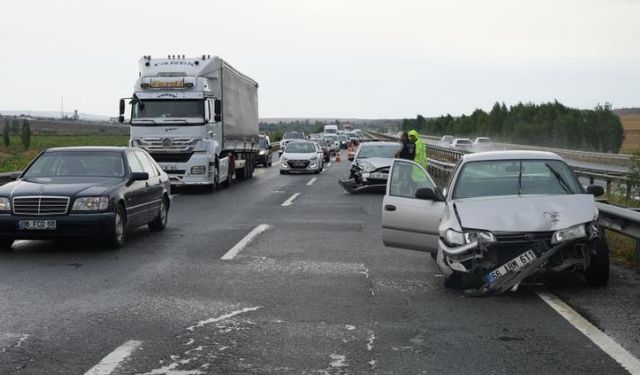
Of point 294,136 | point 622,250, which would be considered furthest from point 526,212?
point 294,136

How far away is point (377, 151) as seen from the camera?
2381cm

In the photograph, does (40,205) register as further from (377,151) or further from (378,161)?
(377,151)

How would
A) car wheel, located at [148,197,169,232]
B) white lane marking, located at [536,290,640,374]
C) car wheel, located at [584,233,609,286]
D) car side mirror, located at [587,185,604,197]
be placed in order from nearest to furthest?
white lane marking, located at [536,290,640,374], car wheel, located at [584,233,609,286], car side mirror, located at [587,185,604,197], car wheel, located at [148,197,169,232]

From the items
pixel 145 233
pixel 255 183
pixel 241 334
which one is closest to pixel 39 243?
pixel 145 233

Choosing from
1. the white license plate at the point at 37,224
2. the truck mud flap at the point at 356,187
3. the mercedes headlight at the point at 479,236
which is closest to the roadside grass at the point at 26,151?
the truck mud flap at the point at 356,187

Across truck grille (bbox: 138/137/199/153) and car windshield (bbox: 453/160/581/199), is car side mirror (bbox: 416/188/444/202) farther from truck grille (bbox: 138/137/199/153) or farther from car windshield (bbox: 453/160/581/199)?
truck grille (bbox: 138/137/199/153)

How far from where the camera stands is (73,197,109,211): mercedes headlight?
1071cm

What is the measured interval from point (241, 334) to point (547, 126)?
8616 centimetres

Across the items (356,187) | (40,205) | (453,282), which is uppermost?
(40,205)

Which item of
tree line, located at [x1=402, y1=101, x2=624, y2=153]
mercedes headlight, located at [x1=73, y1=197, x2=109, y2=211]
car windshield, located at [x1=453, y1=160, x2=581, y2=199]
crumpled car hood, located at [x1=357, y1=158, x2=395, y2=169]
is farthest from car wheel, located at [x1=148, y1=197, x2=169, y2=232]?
tree line, located at [x1=402, y1=101, x2=624, y2=153]

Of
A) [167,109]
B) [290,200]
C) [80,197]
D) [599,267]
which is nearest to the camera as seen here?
[599,267]

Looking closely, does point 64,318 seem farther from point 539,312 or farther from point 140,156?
point 140,156

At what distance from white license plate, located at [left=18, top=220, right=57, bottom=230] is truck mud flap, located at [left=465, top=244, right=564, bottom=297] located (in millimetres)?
5837

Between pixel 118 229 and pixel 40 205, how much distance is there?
3.67ft
